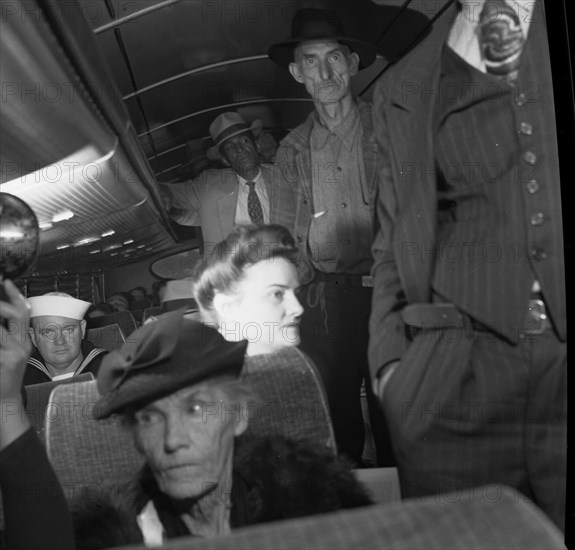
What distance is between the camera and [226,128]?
1.63m

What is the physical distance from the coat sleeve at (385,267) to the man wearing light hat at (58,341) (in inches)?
26.2

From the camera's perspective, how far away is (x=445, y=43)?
5.45ft

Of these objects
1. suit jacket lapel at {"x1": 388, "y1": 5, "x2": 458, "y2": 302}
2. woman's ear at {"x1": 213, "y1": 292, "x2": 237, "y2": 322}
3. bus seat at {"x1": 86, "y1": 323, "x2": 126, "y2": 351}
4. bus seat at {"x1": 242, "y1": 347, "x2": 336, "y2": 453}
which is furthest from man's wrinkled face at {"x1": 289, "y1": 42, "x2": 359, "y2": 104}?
bus seat at {"x1": 86, "y1": 323, "x2": 126, "y2": 351}

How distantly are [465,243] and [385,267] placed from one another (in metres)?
0.21

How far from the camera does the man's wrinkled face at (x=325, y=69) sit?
5.33 ft

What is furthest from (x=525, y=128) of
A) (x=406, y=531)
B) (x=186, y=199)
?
(x=406, y=531)

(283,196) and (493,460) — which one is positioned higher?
(283,196)

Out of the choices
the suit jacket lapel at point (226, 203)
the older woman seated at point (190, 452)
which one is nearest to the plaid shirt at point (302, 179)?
the suit jacket lapel at point (226, 203)

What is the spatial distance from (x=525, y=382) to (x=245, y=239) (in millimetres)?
791

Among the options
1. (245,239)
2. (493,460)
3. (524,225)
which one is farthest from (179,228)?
(493,460)

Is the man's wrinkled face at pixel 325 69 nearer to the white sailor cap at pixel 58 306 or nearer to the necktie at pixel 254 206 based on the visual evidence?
the necktie at pixel 254 206

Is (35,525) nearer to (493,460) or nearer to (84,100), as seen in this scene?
(84,100)

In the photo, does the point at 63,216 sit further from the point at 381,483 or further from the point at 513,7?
the point at 513,7

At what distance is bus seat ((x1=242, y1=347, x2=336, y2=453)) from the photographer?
1.60m
